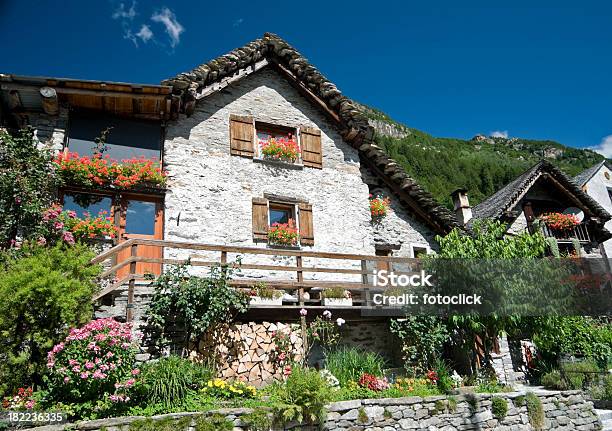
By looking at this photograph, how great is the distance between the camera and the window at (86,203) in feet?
32.2

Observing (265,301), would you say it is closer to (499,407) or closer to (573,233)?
(499,407)

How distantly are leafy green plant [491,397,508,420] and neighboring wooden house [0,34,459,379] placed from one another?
2722 millimetres

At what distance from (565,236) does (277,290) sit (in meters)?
14.4

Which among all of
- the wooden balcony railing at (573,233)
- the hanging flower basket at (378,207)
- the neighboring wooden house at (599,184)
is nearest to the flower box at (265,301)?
the hanging flower basket at (378,207)

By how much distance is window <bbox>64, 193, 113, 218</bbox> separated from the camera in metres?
9.83

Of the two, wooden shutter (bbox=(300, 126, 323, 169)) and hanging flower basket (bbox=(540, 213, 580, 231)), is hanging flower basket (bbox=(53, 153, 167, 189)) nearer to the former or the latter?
wooden shutter (bbox=(300, 126, 323, 169))

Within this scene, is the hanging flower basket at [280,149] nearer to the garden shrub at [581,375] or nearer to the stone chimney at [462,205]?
the stone chimney at [462,205]

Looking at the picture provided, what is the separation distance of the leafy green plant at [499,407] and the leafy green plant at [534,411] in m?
0.67

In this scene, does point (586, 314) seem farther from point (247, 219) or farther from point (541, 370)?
point (247, 219)

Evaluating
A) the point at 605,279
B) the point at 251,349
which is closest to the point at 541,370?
the point at 605,279

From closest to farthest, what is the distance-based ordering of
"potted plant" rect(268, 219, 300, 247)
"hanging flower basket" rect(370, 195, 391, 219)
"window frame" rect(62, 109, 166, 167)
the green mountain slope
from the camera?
1. "window frame" rect(62, 109, 166, 167)
2. "potted plant" rect(268, 219, 300, 247)
3. "hanging flower basket" rect(370, 195, 391, 219)
4. the green mountain slope

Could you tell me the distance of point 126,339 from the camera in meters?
6.68

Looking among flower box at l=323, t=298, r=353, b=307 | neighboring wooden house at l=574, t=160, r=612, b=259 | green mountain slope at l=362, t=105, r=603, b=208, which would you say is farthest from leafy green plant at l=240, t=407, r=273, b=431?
green mountain slope at l=362, t=105, r=603, b=208

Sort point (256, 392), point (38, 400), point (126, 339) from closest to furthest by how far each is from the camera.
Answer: point (38, 400) → point (126, 339) → point (256, 392)
